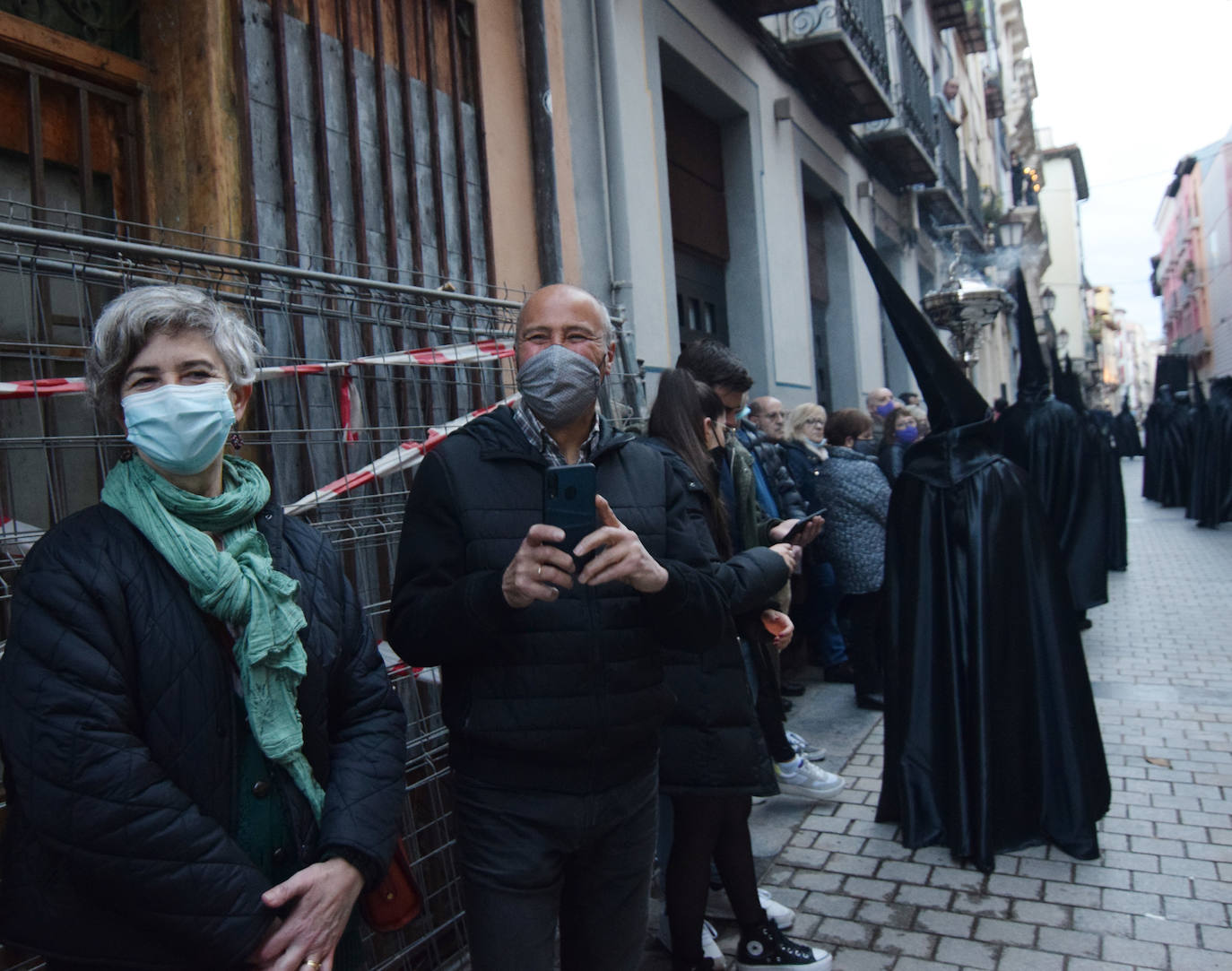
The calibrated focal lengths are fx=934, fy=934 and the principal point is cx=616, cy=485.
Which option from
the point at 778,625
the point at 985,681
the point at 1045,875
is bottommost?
the point at 1045,875

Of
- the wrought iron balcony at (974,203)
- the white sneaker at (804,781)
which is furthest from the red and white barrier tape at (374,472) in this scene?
the wrought iron balcony at (974,203)

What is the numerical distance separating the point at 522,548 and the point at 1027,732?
118 inches

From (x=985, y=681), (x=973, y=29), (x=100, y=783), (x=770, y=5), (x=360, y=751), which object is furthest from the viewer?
(x=973, y=29)

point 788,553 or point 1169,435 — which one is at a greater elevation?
point 788,553

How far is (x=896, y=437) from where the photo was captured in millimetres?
6969

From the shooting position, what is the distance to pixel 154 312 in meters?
1.67

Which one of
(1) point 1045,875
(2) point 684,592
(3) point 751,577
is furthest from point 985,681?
(2) point 684,592

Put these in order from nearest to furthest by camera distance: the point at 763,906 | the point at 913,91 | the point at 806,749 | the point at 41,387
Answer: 1. the point at 41,387
2. the point at 763,906
3. the point at 806,749
4. the point at 913,91

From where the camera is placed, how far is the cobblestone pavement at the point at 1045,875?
9.85ft

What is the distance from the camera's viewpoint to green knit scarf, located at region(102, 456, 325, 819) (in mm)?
1570

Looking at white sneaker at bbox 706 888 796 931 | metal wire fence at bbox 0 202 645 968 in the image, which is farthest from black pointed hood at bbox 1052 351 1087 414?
white sneaker at bbox 706 888 796 931

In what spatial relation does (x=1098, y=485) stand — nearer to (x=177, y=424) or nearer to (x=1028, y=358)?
(x=1028, y=358)

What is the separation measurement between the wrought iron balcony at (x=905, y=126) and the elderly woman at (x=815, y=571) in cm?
749

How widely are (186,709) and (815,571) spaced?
522 cm
